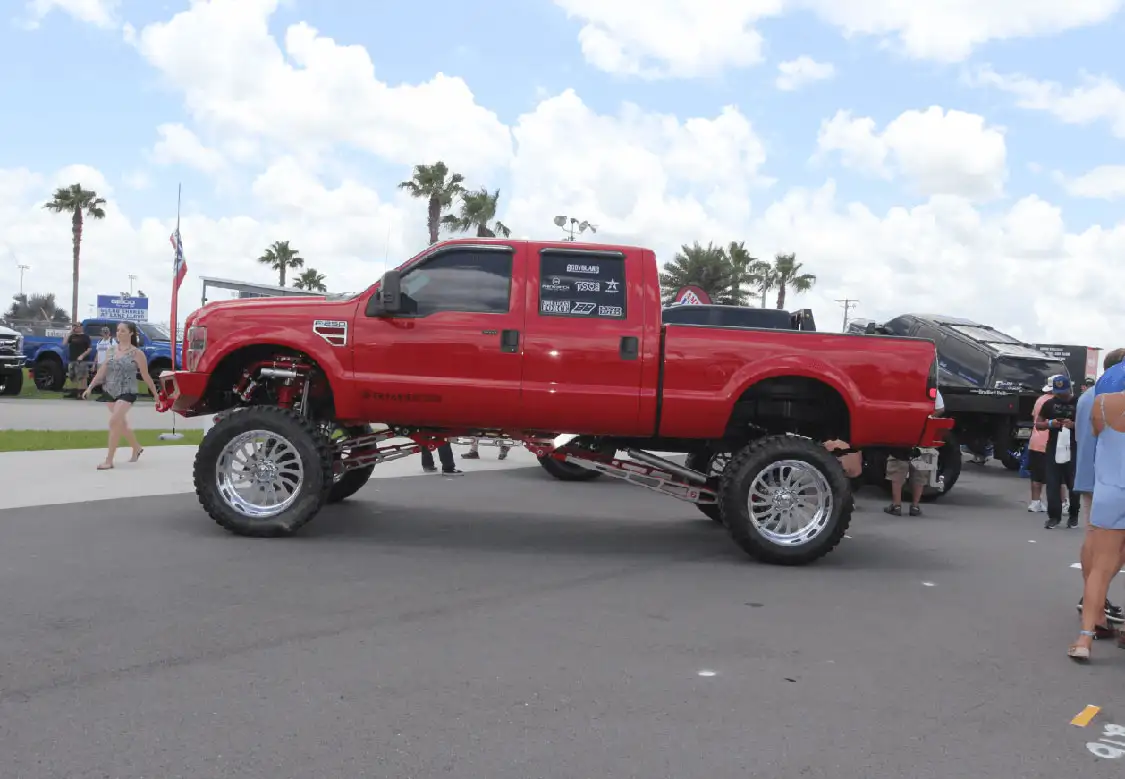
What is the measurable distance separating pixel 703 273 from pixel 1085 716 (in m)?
54.1

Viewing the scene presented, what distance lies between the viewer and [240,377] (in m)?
8.41

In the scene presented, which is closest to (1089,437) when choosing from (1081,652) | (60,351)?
(1081,652)

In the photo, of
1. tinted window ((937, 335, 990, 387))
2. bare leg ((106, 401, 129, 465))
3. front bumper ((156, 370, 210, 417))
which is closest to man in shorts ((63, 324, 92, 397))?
bare leg ((106, 401, 129, 465))

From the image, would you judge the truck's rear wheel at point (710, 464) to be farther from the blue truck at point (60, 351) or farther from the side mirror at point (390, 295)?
the blue truck at point (60, 351)

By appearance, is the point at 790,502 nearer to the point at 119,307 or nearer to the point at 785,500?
the point at 785,500

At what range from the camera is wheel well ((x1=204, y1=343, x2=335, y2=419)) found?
812cm

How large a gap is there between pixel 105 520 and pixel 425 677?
492 centimetres

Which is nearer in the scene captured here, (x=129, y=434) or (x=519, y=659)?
(x=519, y=659)

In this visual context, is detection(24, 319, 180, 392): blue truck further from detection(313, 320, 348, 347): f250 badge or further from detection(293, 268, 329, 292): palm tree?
detection(293, 268, 329, 292): palm tree

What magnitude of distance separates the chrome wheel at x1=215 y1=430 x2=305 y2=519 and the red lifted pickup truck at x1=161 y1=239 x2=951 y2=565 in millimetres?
12

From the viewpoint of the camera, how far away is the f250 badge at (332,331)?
7.85 meters

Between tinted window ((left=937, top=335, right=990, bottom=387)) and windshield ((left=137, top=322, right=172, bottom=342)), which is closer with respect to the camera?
tinted window ((left=937, top=335, right=990, bottom=387))

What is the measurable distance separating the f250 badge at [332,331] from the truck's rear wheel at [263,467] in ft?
2.11

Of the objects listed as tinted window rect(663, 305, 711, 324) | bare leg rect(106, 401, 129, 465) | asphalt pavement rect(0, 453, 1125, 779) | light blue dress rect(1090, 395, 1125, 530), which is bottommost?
asphalt pavement rect(0, 453, 1125, 779)
